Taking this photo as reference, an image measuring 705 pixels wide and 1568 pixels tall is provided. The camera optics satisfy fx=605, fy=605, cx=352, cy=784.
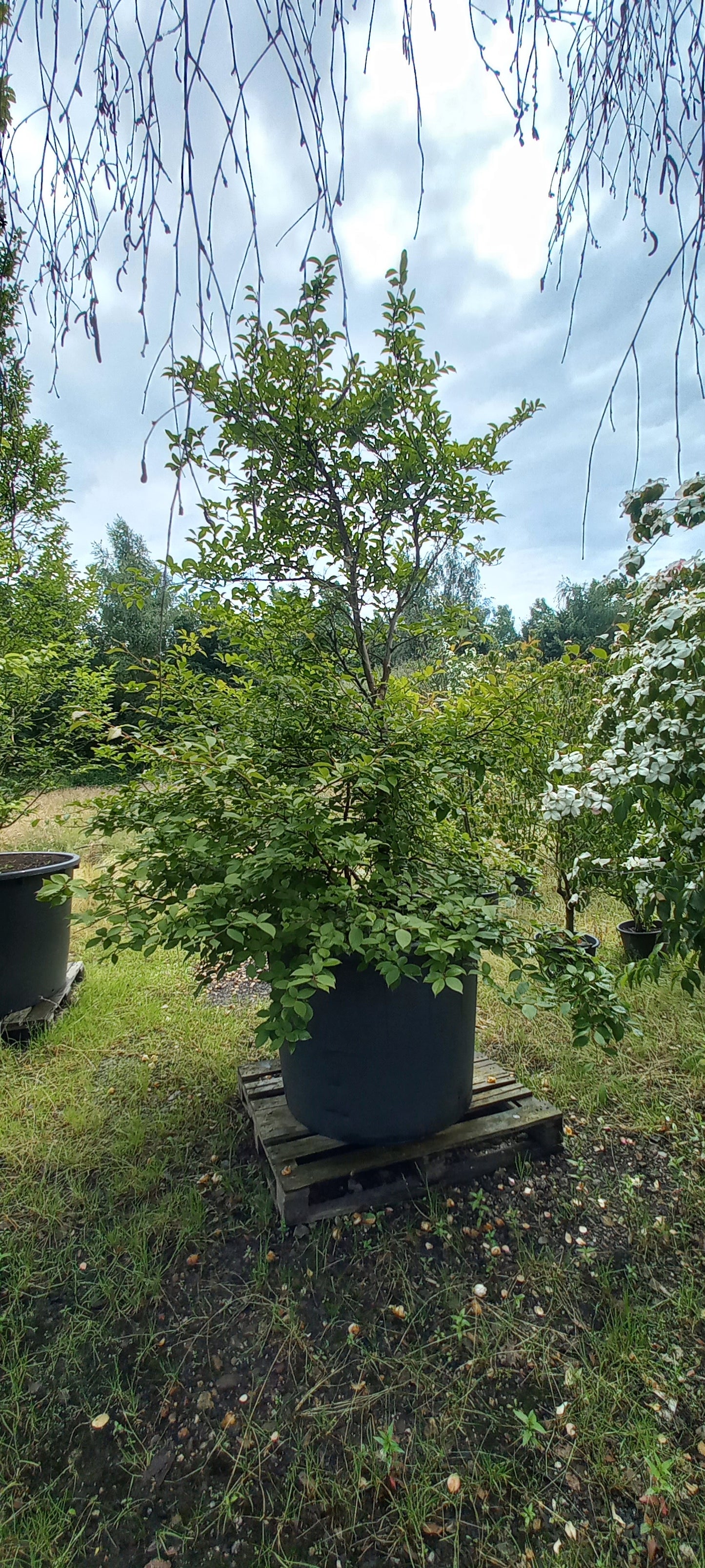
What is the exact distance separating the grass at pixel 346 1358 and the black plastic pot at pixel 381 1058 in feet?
0.71

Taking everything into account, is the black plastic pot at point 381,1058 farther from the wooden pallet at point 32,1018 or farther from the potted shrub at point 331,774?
the wooden pallet at point 32,1018

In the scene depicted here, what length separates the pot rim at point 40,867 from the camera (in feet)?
8.64

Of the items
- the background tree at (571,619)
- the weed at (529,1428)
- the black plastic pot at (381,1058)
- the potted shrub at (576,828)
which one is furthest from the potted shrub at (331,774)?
the background tree at (571,619)

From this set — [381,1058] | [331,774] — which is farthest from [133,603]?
[381,1058]

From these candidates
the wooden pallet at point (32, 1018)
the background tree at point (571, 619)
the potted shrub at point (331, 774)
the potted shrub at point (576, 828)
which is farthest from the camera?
the background tree at point (571, 619)

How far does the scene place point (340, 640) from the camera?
2.07m

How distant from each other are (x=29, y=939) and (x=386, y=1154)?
6.26 ft

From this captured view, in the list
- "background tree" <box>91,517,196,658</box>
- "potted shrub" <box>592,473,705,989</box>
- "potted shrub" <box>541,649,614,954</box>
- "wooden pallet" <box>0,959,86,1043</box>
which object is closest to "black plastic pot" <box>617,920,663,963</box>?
"potted shrub" <box>541,649,614,954</box>

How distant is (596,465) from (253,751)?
45.3 inches

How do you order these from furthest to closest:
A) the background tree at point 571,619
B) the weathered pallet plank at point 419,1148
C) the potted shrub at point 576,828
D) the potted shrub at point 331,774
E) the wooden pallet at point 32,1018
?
the background tree at point 571,619 → the potted shrub at point 576,828 → the wooden pallet at point 32,1018 → the weathered pallet plank at point 419,1148 → the potted shrub at point 331,774

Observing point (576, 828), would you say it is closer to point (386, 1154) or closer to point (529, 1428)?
point (386, 1154)

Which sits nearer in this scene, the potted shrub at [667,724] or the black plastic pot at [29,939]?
the potted shrub at [667,724]

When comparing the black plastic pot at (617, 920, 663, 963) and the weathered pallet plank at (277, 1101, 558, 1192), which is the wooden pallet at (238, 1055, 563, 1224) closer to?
the weathered pallet plank at (277, 1101, 558, 1192)

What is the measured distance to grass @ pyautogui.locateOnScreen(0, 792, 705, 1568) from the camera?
40.6 inches
